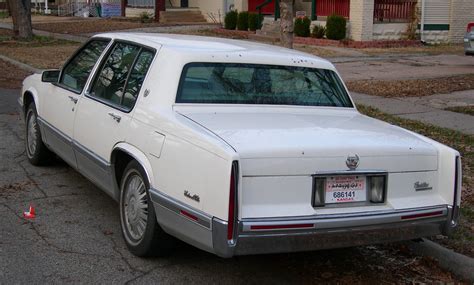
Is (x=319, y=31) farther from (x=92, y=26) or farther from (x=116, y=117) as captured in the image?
(x=116, y=117)

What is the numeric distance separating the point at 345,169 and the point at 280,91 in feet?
4.33

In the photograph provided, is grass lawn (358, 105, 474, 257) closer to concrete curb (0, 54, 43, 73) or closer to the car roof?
the car roof

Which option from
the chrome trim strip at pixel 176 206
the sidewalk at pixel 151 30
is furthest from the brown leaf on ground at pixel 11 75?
the chrome trim strip at pixel 176 206

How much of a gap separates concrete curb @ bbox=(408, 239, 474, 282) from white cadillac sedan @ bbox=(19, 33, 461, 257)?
1.27 feet

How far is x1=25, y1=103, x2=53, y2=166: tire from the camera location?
6.98 meters

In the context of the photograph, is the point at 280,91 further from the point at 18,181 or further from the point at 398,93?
the point at 398,93

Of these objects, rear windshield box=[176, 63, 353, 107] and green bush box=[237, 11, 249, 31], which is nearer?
rear windshield box=[176, 63, 353, 107]

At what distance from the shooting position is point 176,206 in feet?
13.5

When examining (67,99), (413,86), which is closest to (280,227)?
(67,99)

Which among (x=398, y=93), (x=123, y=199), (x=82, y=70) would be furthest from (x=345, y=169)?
(x=398, y=93)

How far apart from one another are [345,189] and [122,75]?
7.29 ft

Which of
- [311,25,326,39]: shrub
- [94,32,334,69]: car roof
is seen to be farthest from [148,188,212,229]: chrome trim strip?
[311,25,326,39]: shrub

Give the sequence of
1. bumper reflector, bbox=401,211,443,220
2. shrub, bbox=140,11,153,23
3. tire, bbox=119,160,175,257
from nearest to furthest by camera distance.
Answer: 1. bumper reflector, bbox=401,211,443,220
2. tire, bbox=119,160,175,257
3. shrub, bbox=140,11,153,23

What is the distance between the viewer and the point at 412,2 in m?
22.8
